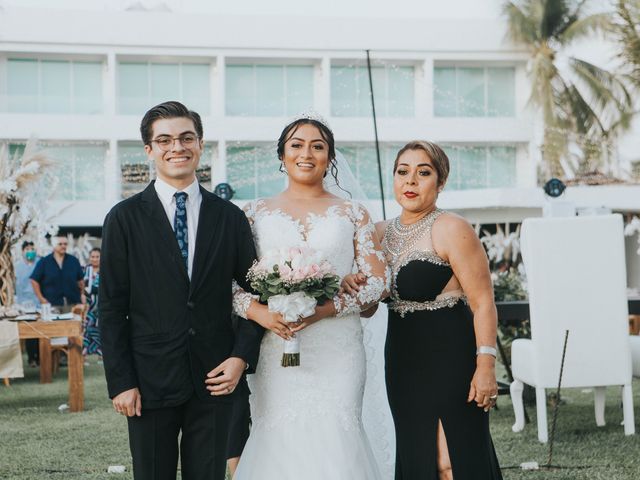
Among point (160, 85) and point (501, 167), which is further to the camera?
point (501, 167)

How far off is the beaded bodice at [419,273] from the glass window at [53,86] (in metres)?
29.9

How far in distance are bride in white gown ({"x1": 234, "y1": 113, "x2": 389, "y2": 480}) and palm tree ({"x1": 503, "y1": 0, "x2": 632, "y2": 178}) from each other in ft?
97.9

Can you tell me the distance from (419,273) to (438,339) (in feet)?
1.04

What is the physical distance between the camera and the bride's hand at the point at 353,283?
4133 mm

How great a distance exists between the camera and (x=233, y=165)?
32.8 metres

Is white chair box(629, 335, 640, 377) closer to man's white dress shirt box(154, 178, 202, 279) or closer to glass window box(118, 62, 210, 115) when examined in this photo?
man's white dress shirt box(154, 178, 202, 279)

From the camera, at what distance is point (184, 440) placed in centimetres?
379

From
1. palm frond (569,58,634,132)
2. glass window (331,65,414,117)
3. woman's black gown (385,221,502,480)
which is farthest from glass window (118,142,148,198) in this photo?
woman's black gown (385,221,502,480)

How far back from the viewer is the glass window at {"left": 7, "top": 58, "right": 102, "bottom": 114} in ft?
106

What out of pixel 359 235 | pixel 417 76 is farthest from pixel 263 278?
pixel 417 76

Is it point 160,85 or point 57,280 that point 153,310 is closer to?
point 57,280

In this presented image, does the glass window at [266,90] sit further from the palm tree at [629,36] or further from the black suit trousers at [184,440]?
the black suit trousers at [184,440]

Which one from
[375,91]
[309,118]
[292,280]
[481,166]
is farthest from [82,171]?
[292,280]

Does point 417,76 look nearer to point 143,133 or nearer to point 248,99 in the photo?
point 248,99
